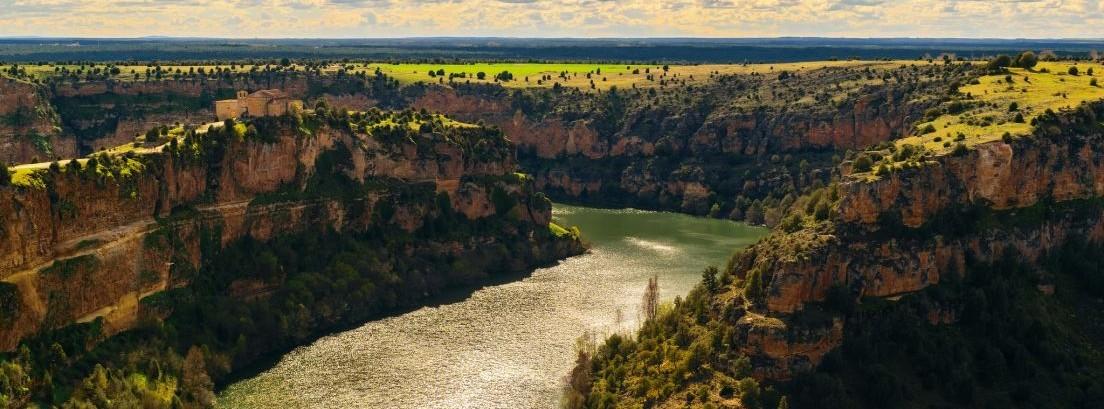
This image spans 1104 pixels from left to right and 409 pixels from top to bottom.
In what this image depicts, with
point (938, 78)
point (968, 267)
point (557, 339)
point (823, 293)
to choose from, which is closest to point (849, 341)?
point (823, 293)

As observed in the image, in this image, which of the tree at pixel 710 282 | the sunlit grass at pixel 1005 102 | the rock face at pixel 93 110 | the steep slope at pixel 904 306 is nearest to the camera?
the steep slope at pixel 904 306

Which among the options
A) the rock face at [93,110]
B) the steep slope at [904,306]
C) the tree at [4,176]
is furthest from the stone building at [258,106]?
the rock face at [93,110]

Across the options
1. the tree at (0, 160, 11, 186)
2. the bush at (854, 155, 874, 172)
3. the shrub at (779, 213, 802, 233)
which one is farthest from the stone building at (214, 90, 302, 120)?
the bush at (854, 155, 874, 172)

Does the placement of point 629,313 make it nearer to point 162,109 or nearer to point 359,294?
point 359,294

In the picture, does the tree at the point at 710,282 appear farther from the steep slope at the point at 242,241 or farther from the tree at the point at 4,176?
the tree at the point at 4,176

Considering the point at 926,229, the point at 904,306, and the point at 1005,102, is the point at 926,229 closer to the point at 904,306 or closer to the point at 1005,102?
the point at 904,306

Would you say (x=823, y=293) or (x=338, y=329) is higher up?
(x=823, y=293)
